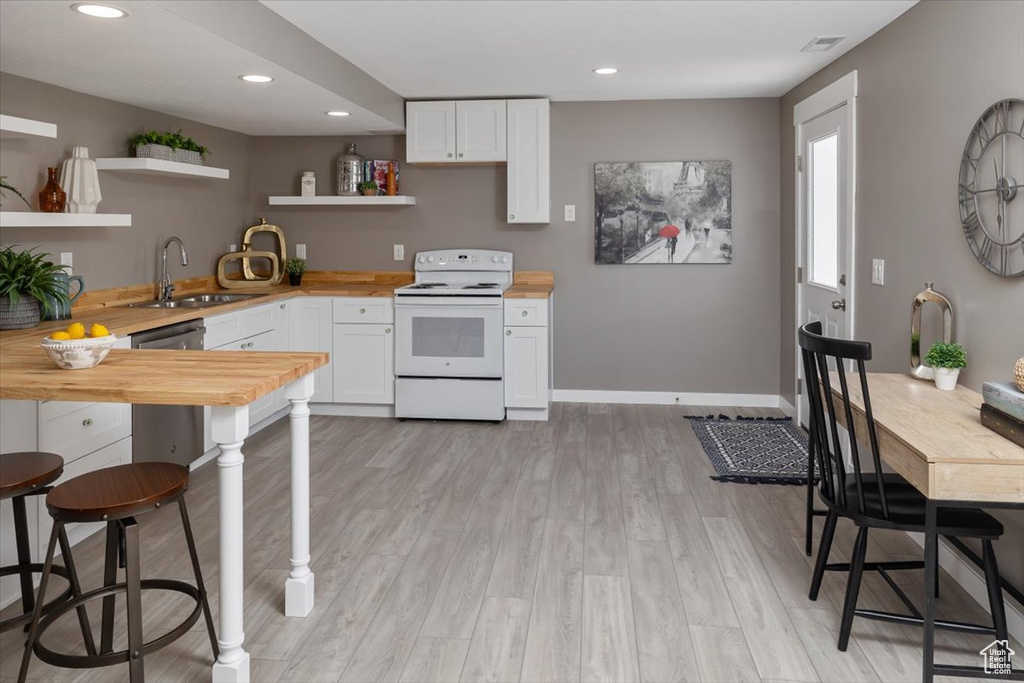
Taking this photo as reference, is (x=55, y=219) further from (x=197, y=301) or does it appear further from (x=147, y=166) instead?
(x=197, y=301)

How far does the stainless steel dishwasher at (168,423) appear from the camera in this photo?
139 inches

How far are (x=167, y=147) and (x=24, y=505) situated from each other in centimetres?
269

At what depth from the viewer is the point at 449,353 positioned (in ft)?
17.1

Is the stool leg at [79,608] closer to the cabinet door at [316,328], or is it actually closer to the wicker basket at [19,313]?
the wicker basket at [19,313]

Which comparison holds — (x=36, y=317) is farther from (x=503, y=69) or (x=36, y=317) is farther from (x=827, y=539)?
(x=827, y=539)

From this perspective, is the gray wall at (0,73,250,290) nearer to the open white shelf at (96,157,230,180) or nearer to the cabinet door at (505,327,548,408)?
the open white shelf at (96,157,230,180)

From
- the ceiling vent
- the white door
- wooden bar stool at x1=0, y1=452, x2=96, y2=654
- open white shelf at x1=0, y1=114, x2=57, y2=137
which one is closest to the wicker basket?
open white shelf at x1=0, y1=114, x2=57, y2=137

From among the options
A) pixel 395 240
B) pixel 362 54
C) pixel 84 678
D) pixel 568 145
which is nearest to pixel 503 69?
pixel 362 54

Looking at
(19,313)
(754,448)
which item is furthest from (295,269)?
(754,448)

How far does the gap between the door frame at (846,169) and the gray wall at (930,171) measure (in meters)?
0.05

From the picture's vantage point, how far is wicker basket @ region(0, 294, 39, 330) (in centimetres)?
332

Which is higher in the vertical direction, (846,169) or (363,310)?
(846,169)

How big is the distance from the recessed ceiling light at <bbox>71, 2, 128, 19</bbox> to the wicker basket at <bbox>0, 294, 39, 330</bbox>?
4.37 ft

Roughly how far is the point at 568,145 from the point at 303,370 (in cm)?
375
